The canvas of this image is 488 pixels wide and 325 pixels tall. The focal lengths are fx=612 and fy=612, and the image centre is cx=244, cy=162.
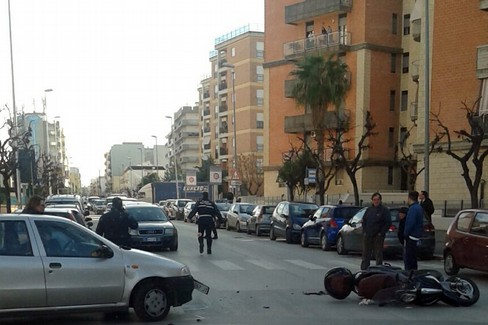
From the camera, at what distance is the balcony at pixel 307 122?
47.7 meters

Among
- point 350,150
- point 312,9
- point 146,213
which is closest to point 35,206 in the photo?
point 146,213

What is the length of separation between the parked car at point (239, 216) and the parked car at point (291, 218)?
18.0ft

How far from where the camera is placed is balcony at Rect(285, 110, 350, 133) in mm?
47688

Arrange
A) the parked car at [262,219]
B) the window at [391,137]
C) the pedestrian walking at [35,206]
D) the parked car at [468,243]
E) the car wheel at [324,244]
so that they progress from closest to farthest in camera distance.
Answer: the pedestrian walking at [35,206], the parked car at [468,243], the car wheel at [324,244], the parked car at [262,219], the window at [391,137]

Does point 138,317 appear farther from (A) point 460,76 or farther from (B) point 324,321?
(A) point 460,76

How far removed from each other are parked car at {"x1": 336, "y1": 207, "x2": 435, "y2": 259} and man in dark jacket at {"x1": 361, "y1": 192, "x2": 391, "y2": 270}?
291cm

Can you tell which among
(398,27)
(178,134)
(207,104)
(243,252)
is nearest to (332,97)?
(398,27)

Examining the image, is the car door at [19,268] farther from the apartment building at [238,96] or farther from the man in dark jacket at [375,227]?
the apartment building at [238,96]

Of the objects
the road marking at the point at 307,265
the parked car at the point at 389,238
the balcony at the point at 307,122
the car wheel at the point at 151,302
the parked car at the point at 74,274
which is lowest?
the road marking at the point at 307,265

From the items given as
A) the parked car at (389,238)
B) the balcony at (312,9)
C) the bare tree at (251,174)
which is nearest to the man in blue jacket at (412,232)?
the parked car at (389,238)

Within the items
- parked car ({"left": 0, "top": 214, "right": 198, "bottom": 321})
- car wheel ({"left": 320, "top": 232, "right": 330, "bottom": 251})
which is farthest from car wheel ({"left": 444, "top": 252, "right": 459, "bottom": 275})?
parked car ({"left": 0, "top": 214, "right": 198, "bottom": 321})

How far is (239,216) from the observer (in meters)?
31.7

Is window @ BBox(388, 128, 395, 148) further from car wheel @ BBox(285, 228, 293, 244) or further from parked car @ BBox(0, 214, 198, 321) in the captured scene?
parked car @ BBox(0, 214, 198, 321)

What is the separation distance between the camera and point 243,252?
64.6 ft
